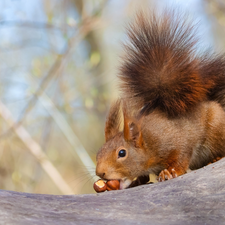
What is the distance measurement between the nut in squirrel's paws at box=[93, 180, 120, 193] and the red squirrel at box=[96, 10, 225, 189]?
0.06 meters

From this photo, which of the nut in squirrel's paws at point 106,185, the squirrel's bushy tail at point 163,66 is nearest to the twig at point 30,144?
the squirrel's bushy tail at point 163,66

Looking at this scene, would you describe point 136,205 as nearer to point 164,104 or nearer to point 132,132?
point 132,132

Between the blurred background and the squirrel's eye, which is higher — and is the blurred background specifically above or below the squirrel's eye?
above

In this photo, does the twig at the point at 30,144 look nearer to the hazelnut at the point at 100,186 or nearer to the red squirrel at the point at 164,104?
the red squirrel at the point at 164,104

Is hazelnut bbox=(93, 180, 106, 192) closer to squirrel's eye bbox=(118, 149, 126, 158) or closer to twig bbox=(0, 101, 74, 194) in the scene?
squirrel's eye bbox=(118, 149, 126, 158)

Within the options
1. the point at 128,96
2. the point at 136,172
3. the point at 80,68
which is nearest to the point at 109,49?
the point at 80,68

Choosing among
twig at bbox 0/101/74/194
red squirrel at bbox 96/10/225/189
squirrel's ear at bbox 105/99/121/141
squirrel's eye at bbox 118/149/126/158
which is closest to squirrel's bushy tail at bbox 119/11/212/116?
red squirrel at bbox 96/10/225/189

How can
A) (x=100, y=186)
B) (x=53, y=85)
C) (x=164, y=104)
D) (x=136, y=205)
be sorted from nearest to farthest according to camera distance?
(x=136, y=205)
(x=100, y=186)
(x=164, y=104)
(x=53, y=85)

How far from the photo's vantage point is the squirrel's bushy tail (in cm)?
196

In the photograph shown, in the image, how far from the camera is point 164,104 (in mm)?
1993

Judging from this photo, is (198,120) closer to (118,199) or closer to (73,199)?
(118,199)

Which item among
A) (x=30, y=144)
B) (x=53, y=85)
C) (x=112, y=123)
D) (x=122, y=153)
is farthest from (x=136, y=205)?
(x=53, y=85)

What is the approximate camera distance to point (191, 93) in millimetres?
1956

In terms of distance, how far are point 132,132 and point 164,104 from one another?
0.29 metres
